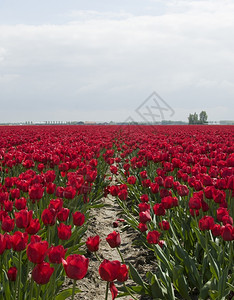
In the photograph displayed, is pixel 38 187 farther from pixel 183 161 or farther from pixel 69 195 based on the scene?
pixel 183 161

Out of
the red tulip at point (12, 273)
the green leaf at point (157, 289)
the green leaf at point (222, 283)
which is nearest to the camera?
the red tulip at point (12, 273)

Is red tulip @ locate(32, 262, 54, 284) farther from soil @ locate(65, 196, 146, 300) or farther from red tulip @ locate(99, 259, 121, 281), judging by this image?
soil @ locate(65, 196, 146, 300)

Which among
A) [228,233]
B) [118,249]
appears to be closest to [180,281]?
[118,249]

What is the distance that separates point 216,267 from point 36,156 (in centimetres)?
349

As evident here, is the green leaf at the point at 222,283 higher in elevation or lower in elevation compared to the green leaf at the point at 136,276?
higher

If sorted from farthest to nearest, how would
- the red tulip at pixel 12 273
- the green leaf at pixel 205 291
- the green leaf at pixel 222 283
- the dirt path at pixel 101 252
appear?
1. the dirt path at pixel 101 252
2. the green leaf at pixel 205 291
3. the green leaf at pixel 222 283
4. the red tulip at pixel 12 273

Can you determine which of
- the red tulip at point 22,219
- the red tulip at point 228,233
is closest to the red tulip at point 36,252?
the red tulip at point 22,219

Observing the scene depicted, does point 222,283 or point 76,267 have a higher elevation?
point 76,267

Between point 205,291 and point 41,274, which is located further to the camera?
point 205,291

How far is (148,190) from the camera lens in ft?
19.0

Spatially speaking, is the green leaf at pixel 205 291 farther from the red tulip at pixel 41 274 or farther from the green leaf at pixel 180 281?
the red tulip at pixel 41 274

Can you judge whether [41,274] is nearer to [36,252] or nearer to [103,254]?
[36,252]

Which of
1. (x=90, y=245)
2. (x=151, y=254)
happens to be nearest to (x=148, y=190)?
(x=151, y=254)

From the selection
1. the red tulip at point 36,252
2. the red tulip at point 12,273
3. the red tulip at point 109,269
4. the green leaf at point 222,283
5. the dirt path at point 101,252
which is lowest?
the dirt path at point 101,252
